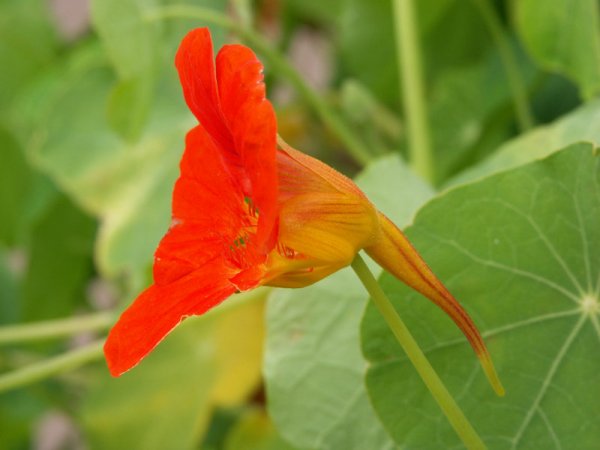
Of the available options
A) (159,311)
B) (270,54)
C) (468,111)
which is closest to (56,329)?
(270,54)

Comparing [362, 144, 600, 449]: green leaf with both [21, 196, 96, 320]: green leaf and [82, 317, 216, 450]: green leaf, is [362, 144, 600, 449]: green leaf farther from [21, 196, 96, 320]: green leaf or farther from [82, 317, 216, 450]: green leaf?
[21, 196, 96, 320]: green leaf

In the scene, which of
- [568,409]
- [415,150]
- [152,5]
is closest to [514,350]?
[568,409]

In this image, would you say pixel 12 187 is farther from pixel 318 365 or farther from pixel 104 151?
pixel 318 365

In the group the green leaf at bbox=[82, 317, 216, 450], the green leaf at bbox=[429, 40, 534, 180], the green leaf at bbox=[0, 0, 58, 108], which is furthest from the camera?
the green leaf at bbox=[0, 0, 58, 108]

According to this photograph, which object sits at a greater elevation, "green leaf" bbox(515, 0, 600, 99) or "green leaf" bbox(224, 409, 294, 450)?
"green leaf" bbox(515, 0, 600, 99)

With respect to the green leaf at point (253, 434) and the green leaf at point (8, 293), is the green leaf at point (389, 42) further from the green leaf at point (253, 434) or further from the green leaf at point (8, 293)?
the green leaf at point (8, 293)

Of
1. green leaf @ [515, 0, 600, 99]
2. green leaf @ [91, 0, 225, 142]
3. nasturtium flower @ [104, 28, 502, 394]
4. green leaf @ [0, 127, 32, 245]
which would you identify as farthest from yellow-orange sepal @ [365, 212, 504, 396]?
green leaf @ [0, 127, 32, 245]
